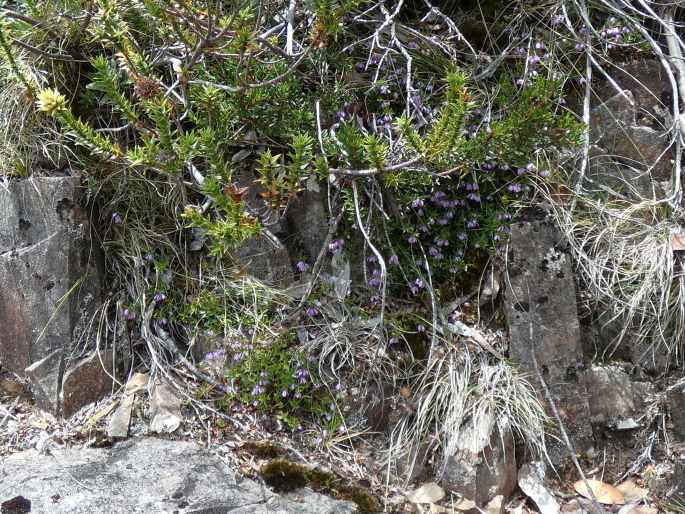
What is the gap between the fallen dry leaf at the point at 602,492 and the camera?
3.12 m

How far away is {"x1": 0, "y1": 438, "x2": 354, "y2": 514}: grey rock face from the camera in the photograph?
270 cm

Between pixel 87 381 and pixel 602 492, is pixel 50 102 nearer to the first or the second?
pixel 87 381

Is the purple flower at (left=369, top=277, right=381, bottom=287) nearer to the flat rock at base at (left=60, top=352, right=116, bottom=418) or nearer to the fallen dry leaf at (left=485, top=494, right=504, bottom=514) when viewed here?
the fallen dry leaf at (left=485, top=494, right=504, bottom=514)

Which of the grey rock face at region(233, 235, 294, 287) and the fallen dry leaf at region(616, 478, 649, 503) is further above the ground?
the grey rock face at region(233, 235, 294, 287)

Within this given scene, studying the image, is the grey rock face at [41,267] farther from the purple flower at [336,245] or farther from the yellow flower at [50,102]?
the purple flower at [336,245]

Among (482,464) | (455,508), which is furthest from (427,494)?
(482,464)

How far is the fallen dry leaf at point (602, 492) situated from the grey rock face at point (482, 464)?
356 mm

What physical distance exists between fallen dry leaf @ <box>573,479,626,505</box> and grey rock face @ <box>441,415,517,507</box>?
36 centimetres

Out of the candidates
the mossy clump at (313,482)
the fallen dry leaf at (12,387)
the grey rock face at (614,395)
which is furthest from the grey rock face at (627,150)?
the fallen dry leaf at (12,387)

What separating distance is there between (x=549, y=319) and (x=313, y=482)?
1.41m

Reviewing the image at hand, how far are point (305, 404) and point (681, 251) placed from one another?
2.03 metres

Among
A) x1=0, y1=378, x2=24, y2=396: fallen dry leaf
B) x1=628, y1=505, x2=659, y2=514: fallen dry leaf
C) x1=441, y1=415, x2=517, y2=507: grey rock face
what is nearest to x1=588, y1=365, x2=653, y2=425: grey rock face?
x1=628, y1=505, x2=659, y2=514: fallen dry leaf

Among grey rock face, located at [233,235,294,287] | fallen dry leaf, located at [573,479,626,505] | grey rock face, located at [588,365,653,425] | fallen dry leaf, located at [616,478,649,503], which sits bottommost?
fallen dry leaf, located at [616,478,649,503]

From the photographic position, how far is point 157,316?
3.48m
